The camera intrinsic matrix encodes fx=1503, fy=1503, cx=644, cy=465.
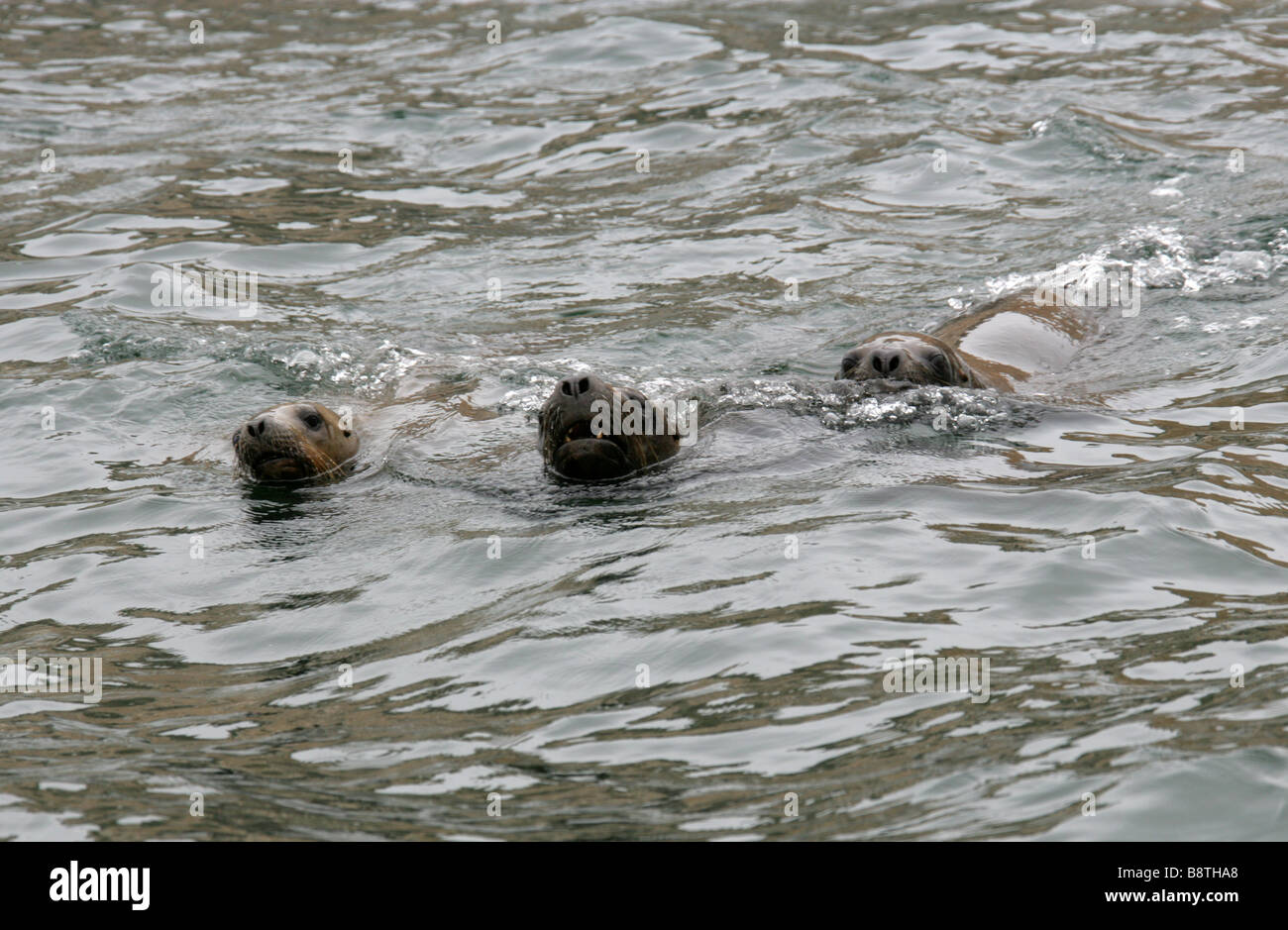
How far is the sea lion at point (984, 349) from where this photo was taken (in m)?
7.81

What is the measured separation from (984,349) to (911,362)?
1095 mm

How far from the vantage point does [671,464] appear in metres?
7.25

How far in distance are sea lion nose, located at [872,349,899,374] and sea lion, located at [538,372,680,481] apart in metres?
1.35

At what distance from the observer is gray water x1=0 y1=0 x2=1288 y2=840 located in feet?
14.4

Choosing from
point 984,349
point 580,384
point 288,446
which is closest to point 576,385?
point 580,384

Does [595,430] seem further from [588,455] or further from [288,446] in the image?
[288,446]

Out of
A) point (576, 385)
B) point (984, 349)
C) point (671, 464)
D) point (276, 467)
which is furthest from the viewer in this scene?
point (984, 349)

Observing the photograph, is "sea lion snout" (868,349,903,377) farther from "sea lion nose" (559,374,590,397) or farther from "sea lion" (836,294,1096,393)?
"sea lion nose" (559,374,590,397)

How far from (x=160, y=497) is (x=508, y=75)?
957 cm

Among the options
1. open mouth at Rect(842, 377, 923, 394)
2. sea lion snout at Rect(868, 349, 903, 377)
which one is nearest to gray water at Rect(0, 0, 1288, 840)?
open mouth at Rect(842, 377, 923, 394)

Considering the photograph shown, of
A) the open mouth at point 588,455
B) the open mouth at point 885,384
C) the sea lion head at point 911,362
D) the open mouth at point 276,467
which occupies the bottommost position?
the open mouth at point 276,467

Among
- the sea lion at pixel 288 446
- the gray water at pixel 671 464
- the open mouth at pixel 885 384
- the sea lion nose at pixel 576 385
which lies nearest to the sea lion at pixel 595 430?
the sea lion nose at pixel 576 385

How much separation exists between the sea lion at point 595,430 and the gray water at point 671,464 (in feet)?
0.55

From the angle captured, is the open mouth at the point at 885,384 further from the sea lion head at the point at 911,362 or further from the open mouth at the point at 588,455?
the open mouth at the point at 588,455
